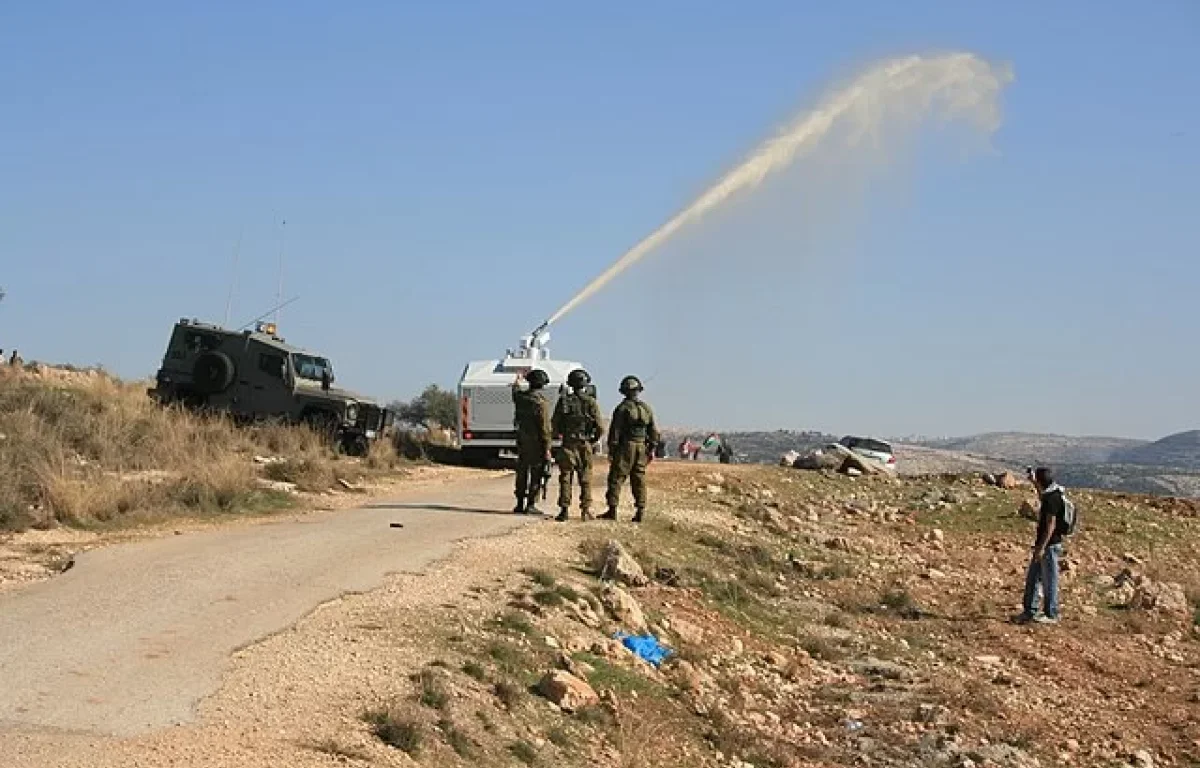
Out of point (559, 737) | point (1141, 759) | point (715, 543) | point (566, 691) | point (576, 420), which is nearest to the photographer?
point (559, 737)

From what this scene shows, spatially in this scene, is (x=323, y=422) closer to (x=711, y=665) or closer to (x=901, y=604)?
(x=901, y=604)

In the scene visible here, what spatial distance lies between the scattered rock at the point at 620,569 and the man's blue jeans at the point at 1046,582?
505 centimetres

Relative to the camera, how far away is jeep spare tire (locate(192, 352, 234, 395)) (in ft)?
97.6

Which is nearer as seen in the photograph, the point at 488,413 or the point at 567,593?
the point at 567,593

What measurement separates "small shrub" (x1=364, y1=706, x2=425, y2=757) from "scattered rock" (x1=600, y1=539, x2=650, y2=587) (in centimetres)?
637

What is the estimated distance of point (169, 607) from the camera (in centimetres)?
1127

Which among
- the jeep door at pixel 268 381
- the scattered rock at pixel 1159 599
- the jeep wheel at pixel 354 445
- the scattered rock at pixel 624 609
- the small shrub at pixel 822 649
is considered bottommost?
the small shrub at pixel 822 649

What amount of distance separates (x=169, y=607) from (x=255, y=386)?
19.0m

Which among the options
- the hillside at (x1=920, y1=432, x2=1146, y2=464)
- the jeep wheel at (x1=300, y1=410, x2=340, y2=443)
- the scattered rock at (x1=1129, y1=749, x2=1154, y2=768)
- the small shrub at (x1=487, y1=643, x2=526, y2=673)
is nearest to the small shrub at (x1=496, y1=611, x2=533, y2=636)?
the small shrub at (x1=487, y1=643, x2=526, y2=673)

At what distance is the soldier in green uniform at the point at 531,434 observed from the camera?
62.6 ft

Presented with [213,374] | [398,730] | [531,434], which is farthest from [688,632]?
[213,374]

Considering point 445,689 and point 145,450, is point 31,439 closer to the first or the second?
point 145,450

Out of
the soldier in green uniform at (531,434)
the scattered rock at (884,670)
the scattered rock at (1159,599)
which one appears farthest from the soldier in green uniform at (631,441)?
the scattered rock at (1159,599)

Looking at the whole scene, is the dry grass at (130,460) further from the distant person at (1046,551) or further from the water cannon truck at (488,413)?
the distant person at (1046,551)
